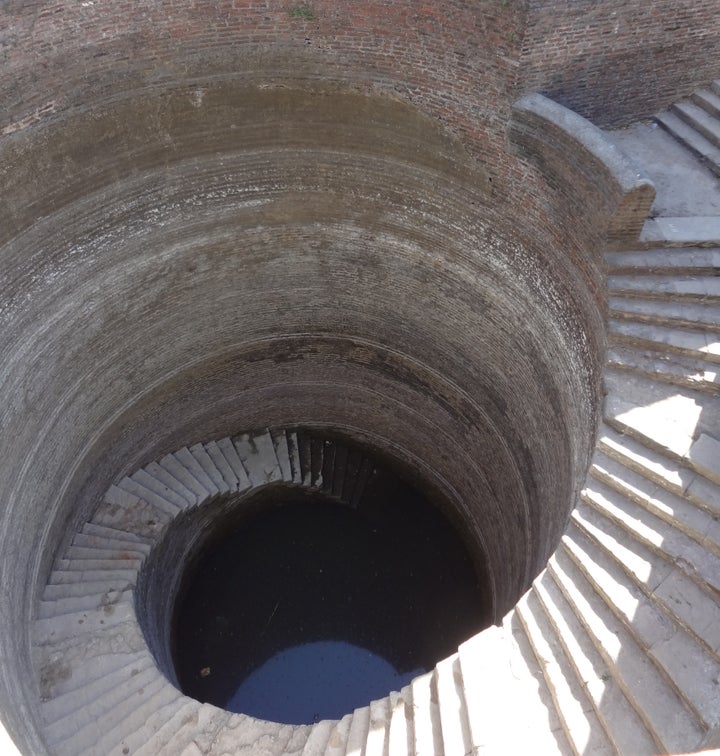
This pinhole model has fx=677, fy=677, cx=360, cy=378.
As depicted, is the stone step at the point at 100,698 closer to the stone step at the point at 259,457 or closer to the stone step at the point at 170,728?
the stone step at the point at 170,728

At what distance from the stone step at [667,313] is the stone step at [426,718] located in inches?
143

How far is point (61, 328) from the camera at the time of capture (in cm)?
799

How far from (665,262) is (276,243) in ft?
16.3

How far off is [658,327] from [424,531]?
21.3ft

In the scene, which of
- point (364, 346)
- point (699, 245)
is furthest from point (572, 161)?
point (364, 346)

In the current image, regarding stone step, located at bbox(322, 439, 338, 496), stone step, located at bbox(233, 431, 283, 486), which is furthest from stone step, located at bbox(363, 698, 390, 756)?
stone step, located at bbox(322, 439, 338, 496)

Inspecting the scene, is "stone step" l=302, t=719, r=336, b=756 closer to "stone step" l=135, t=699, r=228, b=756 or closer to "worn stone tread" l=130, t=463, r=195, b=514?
"stone step" l=135, t=699, r=228, b=756

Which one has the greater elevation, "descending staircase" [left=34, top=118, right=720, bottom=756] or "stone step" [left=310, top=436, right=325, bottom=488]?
"stone step" [left=310, top=436, right=325, bottom=488]

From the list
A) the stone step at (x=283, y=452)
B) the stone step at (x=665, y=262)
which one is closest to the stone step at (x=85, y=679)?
the stone step at (x=283, y=452)

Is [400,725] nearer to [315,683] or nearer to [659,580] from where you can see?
[659,580]

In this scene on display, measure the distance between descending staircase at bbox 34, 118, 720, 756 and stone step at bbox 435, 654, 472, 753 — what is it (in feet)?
0.04

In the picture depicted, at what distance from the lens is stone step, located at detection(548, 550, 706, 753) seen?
176 inches

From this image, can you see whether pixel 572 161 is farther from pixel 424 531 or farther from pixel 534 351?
pixel 424 531

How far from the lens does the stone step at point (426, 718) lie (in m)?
5.07
